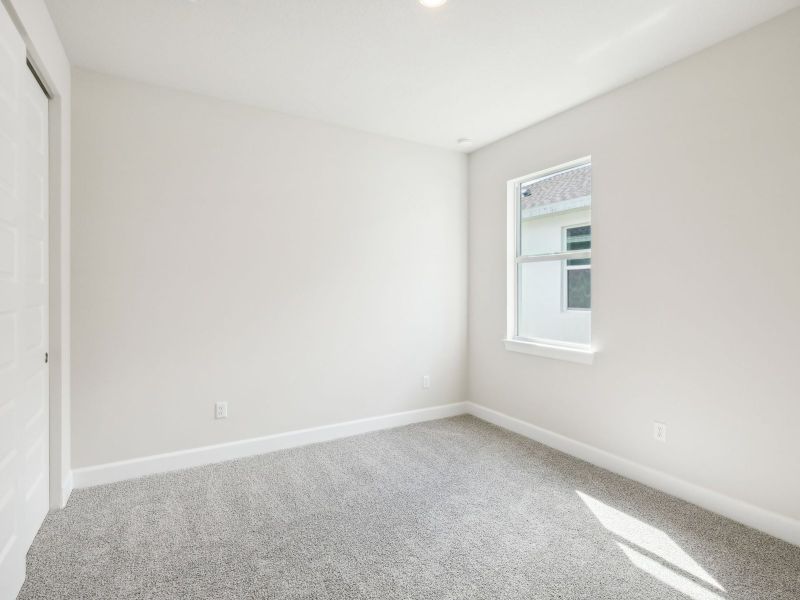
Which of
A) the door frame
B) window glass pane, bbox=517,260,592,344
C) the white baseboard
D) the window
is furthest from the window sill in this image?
the door frame

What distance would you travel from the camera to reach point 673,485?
2.56 metres

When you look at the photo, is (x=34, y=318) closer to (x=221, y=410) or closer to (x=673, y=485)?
(x=221, y=410)

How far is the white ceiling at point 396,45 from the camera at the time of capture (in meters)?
2.06

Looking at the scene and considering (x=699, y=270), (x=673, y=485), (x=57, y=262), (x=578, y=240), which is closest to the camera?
(x=57, y=262)

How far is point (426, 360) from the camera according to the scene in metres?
3.99

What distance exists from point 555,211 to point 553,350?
1.10 m

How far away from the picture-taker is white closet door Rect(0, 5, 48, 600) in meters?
1.59

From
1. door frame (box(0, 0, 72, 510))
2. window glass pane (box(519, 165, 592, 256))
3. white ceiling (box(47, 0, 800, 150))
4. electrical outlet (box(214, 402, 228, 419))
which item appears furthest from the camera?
window glass pane (box(519, 165, 592, 256))

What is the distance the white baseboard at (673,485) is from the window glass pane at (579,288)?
3.28 ft

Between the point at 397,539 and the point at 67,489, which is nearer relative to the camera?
the point at 397,539

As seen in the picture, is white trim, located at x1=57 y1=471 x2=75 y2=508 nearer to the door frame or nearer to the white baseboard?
the door frame

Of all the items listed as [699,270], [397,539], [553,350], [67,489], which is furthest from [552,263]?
[67,489]

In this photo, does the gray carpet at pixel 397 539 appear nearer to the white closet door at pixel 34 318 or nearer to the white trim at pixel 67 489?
the white trim at pixel 67 489

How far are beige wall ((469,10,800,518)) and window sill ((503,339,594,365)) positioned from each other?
6 centimetres
